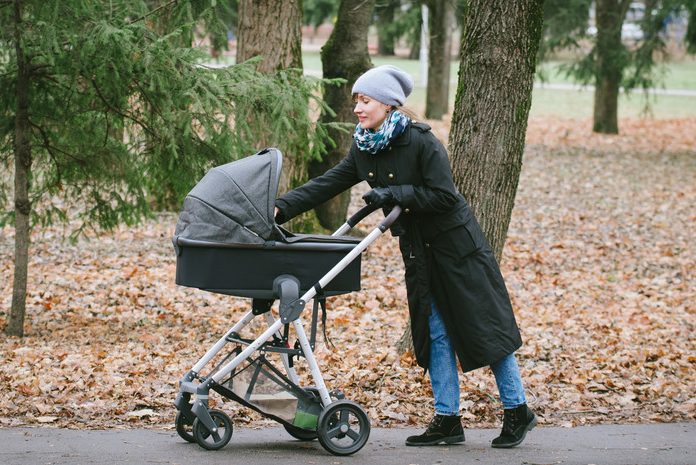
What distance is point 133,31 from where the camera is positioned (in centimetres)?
781

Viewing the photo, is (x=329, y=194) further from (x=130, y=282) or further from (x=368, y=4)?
(x=368, y=4)

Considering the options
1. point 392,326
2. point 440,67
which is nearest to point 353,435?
point 392,326

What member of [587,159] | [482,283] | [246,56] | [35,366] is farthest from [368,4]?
[587,159]

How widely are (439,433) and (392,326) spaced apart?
356cm

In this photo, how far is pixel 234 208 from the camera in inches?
196

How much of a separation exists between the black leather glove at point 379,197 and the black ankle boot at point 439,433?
131cm

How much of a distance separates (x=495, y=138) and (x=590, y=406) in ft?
6.38

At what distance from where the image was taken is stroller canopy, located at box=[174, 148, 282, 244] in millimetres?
4980

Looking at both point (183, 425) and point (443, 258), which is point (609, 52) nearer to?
point (443, 258)

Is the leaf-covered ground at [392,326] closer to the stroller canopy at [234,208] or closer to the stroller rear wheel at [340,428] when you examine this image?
the stroller rear wheel at [340,428]

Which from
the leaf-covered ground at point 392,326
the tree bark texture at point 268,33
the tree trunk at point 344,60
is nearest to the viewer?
the leaf-covered ground at point 392,326

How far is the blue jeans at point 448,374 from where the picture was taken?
5.41m

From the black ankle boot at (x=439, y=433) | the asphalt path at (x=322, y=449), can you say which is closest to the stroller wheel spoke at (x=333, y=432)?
the asphalt path at (x=322, y=449)

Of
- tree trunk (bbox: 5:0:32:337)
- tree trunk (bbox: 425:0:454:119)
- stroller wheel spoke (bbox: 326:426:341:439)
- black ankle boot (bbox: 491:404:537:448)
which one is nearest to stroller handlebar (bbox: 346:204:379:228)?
stroller wheel spoke (bbox: 326:426:341:439)
